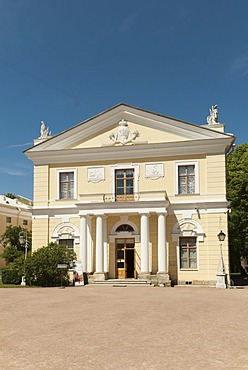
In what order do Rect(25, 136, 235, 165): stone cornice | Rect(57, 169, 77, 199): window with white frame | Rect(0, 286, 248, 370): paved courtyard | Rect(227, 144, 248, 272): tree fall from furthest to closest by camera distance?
1. Rect(227, 144, 248, 272): tree
2. Rect(57, 169, 77, 199): window with white frame
3. Rect(25, 136, 235, 165): stone cornice
4. Rect(0, 286, 248, 370): paved courtyard

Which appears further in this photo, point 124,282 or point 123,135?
point 123,135

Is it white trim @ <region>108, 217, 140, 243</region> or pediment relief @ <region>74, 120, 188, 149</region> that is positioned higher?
pediment relief @ <region>74, 120, 188, 149</region>

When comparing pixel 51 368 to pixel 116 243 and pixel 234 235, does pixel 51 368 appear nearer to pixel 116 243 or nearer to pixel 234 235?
pixel 116 243

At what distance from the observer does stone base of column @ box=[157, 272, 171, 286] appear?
2233cm

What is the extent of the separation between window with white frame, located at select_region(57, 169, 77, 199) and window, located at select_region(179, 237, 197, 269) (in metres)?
7.57

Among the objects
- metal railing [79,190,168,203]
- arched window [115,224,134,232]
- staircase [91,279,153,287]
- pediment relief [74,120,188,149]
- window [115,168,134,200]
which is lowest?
staircase [91,279,153,287]

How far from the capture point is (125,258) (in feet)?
80.5

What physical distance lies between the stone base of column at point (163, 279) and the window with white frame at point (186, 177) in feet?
16.0

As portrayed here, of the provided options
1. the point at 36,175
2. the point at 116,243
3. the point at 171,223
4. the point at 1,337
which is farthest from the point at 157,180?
the point at 1,337

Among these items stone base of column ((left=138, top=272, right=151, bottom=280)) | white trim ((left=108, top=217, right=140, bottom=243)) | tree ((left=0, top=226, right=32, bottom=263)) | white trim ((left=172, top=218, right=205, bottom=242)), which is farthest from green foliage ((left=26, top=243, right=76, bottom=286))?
tree ((left=0, top=226, right=32, bottom=263))

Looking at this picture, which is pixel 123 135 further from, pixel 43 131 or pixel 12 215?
pixel 12 215

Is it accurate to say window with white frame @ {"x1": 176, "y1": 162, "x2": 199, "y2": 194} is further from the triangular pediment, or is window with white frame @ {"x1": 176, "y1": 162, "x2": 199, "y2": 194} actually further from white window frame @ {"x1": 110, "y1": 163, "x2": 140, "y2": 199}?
white window frame @ {"x1": 110, "y1": 163, "x2": 140, "y2": 199}

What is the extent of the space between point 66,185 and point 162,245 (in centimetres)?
749

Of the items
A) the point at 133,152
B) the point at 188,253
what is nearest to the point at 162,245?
the point at 188,253
